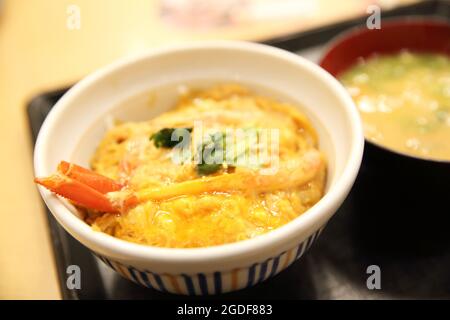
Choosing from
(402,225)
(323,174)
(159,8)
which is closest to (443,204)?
(402,225)

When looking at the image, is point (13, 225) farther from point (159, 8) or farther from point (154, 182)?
point (159, 8)

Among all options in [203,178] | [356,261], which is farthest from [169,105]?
[356,261]

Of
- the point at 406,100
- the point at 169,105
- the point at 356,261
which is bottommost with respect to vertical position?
the point at 356,261

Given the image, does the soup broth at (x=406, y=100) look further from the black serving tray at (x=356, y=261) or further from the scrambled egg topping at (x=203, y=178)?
the scrambled egg topping at (x=203, y=178)

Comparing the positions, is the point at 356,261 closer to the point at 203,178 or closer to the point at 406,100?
the point at 203,178

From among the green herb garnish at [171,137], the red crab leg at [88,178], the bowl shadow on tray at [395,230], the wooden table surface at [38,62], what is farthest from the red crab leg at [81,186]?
the bowl shadow on tray at [395,230]

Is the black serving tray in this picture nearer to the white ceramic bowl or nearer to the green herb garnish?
the white ceramic bowl

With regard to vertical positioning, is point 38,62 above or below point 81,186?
above
